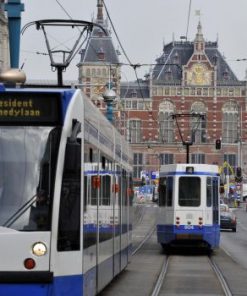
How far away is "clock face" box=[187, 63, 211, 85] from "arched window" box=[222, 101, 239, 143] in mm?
4435

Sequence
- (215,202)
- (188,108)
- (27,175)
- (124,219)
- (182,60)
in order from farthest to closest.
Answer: (182,60)
(188,108)
(215,202)
(124,219)
(27,175)

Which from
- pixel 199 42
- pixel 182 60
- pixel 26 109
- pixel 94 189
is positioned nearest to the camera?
pixel 26 109

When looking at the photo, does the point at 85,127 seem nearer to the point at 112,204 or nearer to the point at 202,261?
the point at 112,204

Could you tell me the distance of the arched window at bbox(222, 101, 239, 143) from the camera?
4783 inches

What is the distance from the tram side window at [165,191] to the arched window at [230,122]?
317 feet

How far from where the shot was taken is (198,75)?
12200cm

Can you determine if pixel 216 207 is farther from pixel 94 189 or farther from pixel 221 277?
pixel 94 189

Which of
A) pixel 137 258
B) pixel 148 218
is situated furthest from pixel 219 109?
pixel 137 258

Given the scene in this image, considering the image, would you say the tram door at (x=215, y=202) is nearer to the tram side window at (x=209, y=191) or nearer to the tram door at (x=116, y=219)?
the tram side window at (x=209, y=191)

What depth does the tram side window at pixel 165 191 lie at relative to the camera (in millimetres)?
25047

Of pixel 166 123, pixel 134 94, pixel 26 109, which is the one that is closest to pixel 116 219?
pixel 26 109

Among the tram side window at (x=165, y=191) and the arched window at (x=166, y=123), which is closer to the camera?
the tram side window at (x=165, y=191)

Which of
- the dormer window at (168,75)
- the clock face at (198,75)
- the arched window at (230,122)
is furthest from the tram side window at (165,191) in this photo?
the clock face at (198,75)

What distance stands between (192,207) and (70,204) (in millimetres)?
16344
